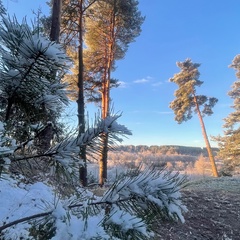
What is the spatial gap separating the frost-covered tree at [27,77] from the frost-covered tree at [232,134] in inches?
603

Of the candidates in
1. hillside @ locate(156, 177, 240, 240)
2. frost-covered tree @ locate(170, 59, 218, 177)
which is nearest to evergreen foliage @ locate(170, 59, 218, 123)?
frost-covered tree @ locate(170, 59, 218, 177)

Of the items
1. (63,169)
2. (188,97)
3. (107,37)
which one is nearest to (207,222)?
(63,169)

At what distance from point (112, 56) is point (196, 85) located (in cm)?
766

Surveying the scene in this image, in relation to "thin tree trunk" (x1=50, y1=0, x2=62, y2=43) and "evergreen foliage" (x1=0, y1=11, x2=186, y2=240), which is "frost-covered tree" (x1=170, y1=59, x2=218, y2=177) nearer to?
"thin tree trunk" (x1=50, y1=0, x2=62, y2=43)

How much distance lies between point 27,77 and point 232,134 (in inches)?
628

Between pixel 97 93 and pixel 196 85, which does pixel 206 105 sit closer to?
pixel 196 85

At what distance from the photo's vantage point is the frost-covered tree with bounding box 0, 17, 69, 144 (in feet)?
2.53

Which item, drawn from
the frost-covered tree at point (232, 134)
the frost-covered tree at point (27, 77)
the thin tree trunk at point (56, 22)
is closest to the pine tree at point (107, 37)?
the thin tree trunk at point (56, 22)

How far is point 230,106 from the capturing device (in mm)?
15156

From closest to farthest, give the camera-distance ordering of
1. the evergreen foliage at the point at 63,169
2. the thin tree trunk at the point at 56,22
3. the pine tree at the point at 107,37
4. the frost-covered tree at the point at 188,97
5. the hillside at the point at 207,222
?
the evergreen foliage at the point at 63,169 → the thin tree trunk at the point at 56,22 → the hillside at the point at 207,222 → the pine tree at the point at 107,37 → the frost-covered tree at the point at 188,97

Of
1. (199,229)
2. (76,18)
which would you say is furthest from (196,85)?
(199,229)

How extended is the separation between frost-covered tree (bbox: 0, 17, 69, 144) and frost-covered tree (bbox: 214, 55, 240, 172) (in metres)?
15.3

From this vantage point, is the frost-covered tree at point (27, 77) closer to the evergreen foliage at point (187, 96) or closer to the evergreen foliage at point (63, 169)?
the evergreen foliage at point (63, 169)

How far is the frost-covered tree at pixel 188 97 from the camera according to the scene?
47.3 ft
